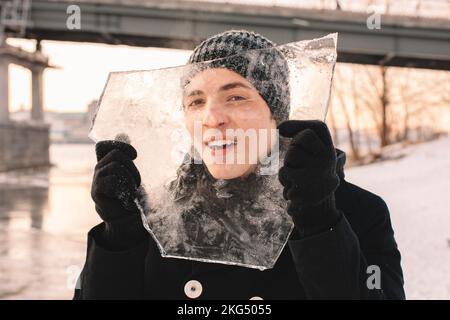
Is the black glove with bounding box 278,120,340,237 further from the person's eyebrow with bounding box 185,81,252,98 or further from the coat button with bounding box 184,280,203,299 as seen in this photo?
the coat button with bounding box 184,280,203,299

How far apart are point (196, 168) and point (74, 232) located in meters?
9.09

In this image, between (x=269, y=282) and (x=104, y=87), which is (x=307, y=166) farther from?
(x=104, y=87)

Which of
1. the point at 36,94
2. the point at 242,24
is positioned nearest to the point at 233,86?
the point at 242,24

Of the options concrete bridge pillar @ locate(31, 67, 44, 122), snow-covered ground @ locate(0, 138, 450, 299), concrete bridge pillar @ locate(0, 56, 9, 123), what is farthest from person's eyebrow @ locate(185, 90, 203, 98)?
concrete bridge pillar @ locate(31, 67, 44, 122)

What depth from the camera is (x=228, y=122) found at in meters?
1.28

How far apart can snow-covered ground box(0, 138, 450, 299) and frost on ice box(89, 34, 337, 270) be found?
0.92 meters

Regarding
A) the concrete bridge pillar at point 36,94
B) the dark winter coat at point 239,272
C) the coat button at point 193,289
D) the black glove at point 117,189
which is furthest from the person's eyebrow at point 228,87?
the concrete bridge pillar at point 36,94

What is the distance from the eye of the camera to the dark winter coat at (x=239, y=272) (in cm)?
146

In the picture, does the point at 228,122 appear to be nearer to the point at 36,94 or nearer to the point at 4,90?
the point at 4,90

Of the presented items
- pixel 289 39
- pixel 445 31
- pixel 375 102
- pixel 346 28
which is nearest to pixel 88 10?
pixel 289 39

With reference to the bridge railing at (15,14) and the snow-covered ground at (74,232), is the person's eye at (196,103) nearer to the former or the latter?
the snow-covered ground at (74,232)

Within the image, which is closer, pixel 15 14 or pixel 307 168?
pixel 307 168

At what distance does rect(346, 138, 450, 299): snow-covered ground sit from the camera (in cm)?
673
